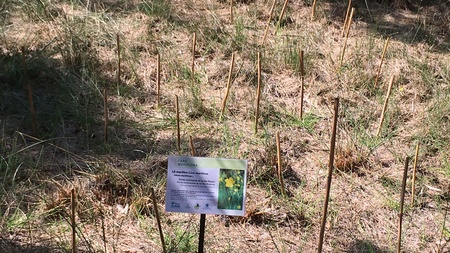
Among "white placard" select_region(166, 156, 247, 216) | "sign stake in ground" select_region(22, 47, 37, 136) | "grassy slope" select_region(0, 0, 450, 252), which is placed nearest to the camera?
"white placard" select_region(166, 156, 247, 216)

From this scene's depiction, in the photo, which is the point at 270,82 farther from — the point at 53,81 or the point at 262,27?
the point at 53,81

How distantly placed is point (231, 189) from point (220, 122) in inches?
55.1

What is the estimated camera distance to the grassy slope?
118 inches

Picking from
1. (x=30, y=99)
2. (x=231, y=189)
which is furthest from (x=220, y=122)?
(x=231, y=189)

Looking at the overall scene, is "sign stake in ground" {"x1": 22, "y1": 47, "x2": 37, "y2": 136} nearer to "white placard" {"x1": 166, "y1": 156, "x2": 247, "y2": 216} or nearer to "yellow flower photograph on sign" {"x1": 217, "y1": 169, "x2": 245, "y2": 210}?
"white placard" {"x1": 166, "y1": 156, "x2": 247, "y2": 216}

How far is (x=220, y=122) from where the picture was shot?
3.77 metres

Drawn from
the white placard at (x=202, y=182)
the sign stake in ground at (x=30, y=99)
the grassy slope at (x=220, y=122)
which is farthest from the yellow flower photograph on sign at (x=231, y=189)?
the sign stake in ground at (x=30, y=99)

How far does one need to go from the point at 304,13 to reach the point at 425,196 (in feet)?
7.12

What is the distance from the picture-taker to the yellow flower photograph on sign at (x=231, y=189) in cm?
239

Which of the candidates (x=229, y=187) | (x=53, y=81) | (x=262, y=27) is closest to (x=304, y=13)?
(x=262, y=27)

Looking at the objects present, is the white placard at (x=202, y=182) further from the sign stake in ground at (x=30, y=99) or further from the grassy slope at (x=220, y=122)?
the sign stake in ground at (x=30, y=99)

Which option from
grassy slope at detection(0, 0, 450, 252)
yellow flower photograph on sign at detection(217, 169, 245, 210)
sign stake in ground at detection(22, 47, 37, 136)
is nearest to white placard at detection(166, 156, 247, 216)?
yellow flower photograph on sign at detection(217, 169, 245, 210)

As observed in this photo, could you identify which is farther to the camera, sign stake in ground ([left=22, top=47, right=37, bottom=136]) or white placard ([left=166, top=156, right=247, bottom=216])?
sign stake in ground ([left=22, top=47, right=37, bottom=136])

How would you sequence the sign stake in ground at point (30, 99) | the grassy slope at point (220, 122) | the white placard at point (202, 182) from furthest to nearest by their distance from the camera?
the sign stake in ground at point (30, 99) → the grassy slope at point (220, 122) → the white placard at point (202, 182)
